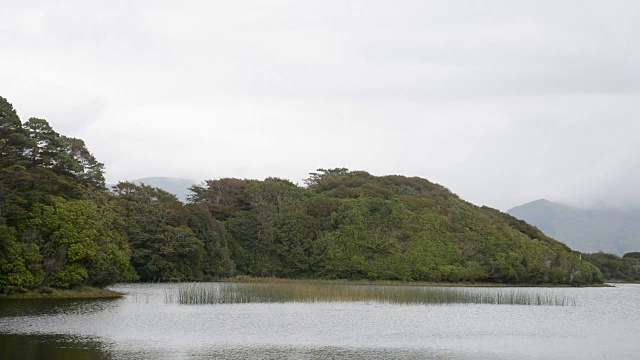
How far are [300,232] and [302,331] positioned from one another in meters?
62.6

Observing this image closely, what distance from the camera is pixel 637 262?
136 m

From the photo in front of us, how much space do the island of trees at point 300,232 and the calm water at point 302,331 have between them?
16627mm

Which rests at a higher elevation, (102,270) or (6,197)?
(6,197)

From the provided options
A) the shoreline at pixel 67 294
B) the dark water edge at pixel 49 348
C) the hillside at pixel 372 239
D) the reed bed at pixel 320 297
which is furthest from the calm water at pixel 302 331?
the hillside at pixel 372 239

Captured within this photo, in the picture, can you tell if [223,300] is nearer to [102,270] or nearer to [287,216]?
[102,270]

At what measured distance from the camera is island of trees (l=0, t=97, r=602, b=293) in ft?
210

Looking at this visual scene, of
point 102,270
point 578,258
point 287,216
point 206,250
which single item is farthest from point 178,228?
point 578,258

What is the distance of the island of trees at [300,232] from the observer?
210 feet

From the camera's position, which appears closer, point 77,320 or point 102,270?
point 77,320

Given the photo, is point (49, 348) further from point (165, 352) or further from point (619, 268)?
point (619, 268)

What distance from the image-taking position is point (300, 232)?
312ft

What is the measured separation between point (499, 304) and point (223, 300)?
71.7 ft

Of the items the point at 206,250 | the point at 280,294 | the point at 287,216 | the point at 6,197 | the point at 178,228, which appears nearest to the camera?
the point at 6,197

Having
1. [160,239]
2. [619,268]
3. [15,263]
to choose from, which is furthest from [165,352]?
[619,268]
